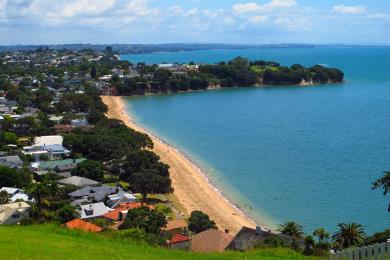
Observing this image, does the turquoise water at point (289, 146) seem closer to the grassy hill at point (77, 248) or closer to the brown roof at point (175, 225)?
the brown roof at point (175, 225)

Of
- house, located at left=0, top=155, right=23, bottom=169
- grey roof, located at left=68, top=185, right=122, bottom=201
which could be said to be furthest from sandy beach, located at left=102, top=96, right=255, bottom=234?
house, located at left=0, top=155, right=23, bottom=169

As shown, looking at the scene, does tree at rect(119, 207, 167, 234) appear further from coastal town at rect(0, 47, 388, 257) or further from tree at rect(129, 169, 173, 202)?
tree at rect(129, 169, 173, 202)

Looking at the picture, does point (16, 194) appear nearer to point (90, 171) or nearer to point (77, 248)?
point (90, 171)

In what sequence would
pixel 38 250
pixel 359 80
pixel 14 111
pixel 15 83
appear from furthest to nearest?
pixel 359 80
pixel 15 83
pixel 14 111
pixel 38 250

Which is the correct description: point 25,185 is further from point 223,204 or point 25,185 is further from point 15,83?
point 15,83

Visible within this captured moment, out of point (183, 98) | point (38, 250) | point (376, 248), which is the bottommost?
point (183, 98)

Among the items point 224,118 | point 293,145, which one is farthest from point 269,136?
point 224,118
